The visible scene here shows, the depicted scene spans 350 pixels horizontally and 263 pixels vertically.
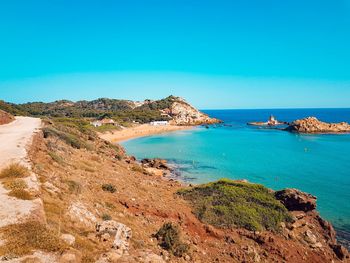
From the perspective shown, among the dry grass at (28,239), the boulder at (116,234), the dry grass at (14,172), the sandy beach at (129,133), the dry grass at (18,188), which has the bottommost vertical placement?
the sandy beach at (129,133)

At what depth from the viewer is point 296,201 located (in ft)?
75.7

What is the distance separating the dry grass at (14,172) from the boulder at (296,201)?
1865 centimetres

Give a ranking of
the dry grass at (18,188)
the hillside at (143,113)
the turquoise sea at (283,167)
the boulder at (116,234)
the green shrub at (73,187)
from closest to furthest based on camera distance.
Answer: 1. the boulder at (116,234)
2. the dry grass at (18,188)
3. the green shrub at (73,187)
4. the turquoise sea at (283,167)
5. the hillside at (143,113)

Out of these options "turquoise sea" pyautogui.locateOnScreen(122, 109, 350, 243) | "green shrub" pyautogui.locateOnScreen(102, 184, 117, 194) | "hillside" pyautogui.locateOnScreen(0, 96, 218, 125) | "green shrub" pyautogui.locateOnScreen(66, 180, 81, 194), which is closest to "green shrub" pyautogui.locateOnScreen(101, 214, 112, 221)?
"green shrub" pyautogui.locateOnScreen(66, 180, 81, 194)

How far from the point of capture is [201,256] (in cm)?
1480

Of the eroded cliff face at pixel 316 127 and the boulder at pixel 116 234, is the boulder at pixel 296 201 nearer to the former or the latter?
the boulder at pixel 116 234

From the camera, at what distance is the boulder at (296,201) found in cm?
2283

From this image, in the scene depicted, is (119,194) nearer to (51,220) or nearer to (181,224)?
(181,224)

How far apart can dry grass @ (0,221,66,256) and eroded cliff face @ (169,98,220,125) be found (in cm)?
13743

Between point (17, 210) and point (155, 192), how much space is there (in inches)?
563

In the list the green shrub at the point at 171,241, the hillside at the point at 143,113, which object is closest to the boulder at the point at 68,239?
the green shrub at the point at 171,241

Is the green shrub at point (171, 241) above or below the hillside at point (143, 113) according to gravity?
below

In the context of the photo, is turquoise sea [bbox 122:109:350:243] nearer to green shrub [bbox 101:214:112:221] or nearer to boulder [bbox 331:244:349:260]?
boulder [bbox 331:244:349:260]

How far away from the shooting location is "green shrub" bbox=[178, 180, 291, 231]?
19391 mm
